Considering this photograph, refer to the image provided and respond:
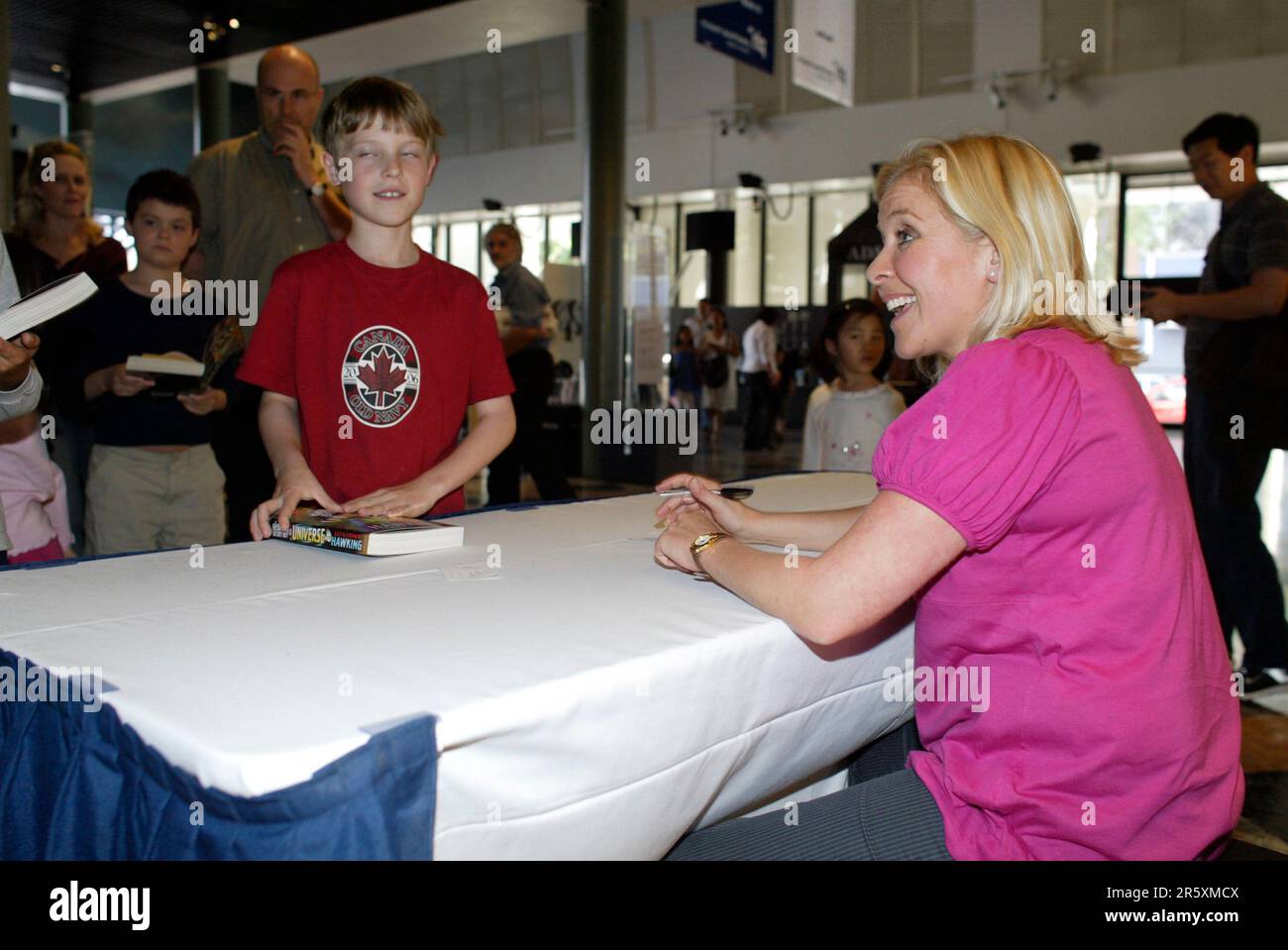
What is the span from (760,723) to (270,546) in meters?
0.83

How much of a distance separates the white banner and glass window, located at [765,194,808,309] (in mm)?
8209

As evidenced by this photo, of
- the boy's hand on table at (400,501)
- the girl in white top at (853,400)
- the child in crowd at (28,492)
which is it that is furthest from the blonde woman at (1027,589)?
the girl in white top at (853,400)

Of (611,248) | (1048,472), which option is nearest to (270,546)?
(1048,472)

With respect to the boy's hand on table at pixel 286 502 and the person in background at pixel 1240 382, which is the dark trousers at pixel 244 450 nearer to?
the boy's hand on table at pixel 286 502

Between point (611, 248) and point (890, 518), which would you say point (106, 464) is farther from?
point (611, 248)

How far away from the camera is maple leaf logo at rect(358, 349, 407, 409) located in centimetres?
205

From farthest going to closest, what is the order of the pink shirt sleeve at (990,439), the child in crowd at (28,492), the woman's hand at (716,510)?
1. the child in crowd at (28,492)
2. the woman's hand at (716,510)
3. the pink shirt sleeve at (990,439)

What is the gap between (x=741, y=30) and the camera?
7430 millimetres

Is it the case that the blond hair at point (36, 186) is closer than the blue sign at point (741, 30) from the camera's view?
Yes

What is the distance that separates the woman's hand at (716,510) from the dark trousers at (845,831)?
0.49m

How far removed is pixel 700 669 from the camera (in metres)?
1.12

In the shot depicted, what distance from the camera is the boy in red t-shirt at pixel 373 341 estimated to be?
1959 mm

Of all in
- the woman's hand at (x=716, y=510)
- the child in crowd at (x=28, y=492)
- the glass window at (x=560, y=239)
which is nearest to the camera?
the woman's hand at (x=716, y=510)

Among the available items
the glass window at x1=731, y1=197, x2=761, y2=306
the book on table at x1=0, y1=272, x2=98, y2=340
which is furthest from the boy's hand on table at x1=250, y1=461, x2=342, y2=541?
the glass window at x1=731, y1=197, x2=761, y2=306
